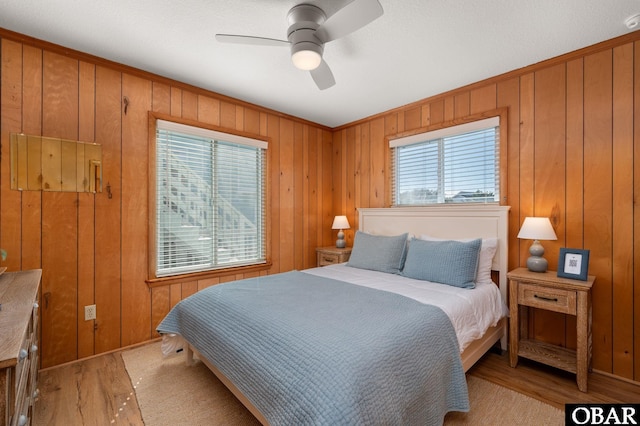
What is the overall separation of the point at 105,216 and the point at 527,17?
3.58 metres

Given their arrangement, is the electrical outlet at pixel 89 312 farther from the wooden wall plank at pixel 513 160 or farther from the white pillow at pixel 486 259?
the wooden wall plank at pixel 513 160

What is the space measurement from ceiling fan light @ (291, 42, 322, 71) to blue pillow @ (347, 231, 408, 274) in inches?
73.2

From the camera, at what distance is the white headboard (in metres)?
2.67

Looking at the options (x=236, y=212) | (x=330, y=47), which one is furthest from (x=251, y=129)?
(x=330, y=47)

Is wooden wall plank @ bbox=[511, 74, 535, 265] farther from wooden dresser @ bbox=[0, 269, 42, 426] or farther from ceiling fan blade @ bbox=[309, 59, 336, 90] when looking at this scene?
wooden dresser @ bbox=[0, 269, 42, 426]

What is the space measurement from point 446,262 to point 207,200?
2.48 metres

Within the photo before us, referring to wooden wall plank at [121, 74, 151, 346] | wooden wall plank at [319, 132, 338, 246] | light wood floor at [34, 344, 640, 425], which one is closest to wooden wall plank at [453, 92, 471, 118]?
wooden wall plank at [319, 132, 338, 246]

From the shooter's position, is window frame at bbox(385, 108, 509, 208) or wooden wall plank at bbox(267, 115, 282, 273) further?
wooden wall plank at bbox(267, 115, 282, 273)

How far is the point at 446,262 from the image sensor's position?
97.0 inches

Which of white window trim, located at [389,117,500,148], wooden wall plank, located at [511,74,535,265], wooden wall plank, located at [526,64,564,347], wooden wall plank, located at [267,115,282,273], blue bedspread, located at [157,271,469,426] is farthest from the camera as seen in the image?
wooden wall plank, located at [267,115,282,273]

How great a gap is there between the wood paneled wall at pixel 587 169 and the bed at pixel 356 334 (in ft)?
1.27

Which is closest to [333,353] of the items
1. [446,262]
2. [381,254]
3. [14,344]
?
[14,344]

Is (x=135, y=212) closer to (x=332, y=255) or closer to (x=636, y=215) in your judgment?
(x=332, y=255)

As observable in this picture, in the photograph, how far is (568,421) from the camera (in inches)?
68.2
